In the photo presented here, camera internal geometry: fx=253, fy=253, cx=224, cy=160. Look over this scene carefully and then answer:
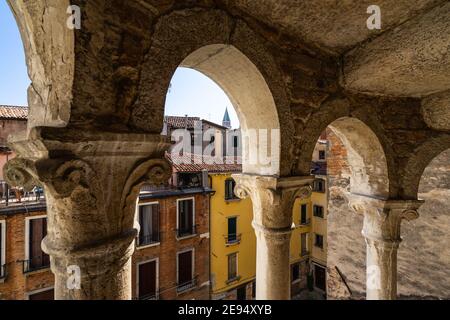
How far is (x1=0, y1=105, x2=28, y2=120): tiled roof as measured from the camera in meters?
7.65

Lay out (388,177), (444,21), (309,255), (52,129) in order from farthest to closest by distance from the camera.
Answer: (309,255) → (388,177) → (444,21) → (52,129)

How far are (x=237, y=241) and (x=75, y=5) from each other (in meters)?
11.5

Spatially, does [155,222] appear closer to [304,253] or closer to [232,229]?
[232,229]

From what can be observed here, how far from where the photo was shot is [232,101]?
216 centimetres

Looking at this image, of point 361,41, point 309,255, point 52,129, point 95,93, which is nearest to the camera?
point 52,129

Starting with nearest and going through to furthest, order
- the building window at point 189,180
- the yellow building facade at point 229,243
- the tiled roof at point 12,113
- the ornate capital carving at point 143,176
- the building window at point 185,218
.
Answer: the ornate capital carving at point 143,176 < the tiled roof at point 12,113 < the building window at point 185,218 < the building window at point 189,180 < the yellow building facade at point 229,243

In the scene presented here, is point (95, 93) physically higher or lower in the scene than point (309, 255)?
higher

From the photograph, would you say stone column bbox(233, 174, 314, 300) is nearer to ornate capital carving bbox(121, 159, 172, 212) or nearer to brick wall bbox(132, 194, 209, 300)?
ornate capital carving bbox(121, 159, 172, 212)

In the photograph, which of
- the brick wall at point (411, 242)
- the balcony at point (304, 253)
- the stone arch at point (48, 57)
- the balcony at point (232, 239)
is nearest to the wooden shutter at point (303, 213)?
the balcony at point (304, 253)

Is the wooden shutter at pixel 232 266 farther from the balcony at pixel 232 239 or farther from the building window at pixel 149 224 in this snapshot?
the building window at pixel 149 224

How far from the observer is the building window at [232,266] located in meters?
11.5

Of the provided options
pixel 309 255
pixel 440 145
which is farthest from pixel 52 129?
pixel 309 255

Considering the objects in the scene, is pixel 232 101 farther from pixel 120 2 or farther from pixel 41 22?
pixel 41 22

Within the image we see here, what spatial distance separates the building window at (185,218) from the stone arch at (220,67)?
8012 millimetres
